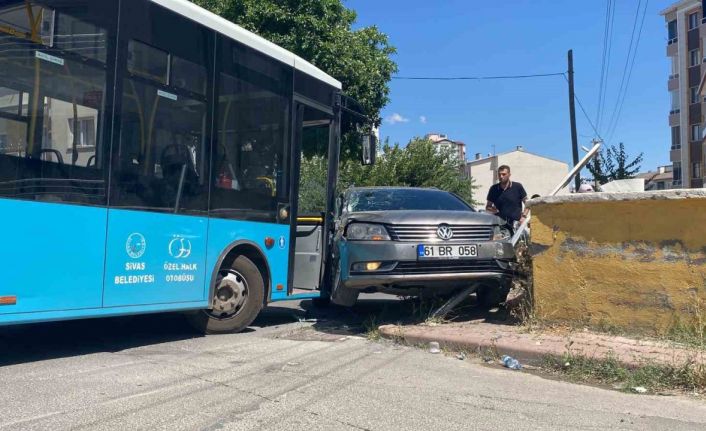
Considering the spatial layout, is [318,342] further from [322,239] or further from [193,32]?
[193,32]

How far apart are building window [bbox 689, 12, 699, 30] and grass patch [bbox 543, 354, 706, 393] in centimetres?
4888

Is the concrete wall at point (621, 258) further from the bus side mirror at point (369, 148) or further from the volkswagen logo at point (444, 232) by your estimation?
the bus side mirror at point (369, 148)

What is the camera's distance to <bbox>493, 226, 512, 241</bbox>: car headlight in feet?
21.6

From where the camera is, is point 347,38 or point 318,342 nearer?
point 318,342

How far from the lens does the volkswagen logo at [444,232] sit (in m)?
6.32

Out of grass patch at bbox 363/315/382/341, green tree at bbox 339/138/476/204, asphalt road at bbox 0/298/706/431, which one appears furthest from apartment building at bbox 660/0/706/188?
asphalt road at bbox 0/298/706/431

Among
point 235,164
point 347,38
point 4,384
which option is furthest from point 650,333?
point 347,38

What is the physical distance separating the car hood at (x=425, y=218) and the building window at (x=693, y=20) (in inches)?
1868

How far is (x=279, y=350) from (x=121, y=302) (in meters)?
1.59

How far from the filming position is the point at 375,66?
15.0 m

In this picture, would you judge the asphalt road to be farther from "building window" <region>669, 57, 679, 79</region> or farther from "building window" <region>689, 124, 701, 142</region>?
"building window" <region>669, 57, 679, 79</region>

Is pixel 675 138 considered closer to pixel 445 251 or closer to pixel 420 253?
pixel 445 251

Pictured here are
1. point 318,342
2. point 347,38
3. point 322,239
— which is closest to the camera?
point 318,342

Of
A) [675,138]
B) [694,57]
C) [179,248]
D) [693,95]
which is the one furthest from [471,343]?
[675,138]
